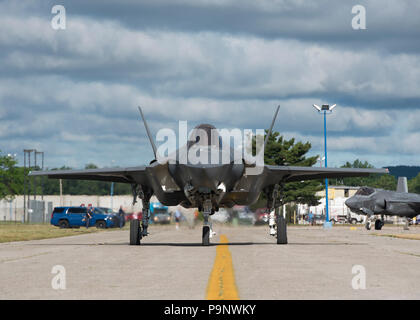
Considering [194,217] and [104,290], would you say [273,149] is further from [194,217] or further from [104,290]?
[104,290]

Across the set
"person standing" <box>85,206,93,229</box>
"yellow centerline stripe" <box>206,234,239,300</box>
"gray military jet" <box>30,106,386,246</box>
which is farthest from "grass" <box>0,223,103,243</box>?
"yellow centerline stripe" <box>206,234,239,300</box>

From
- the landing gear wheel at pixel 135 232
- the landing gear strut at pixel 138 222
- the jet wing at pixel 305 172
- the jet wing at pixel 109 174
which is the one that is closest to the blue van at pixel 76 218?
the jet wing at pixel 109 174

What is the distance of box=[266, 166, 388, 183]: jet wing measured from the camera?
2158cm

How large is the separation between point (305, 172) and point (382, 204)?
27357 mm

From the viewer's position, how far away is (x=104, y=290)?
8.48 metres

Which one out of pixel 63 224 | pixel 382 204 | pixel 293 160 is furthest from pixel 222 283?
pixel 293 160

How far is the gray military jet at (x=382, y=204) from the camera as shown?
47.9 m

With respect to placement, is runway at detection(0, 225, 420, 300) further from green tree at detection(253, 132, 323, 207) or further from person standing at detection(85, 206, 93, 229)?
green tree at detection(253, 132, 323, 207)

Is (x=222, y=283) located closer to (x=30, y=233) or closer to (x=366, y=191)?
(x=30, y=233)

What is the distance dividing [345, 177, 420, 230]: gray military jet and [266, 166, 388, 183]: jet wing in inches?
965

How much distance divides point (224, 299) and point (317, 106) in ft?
184

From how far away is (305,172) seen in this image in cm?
2241

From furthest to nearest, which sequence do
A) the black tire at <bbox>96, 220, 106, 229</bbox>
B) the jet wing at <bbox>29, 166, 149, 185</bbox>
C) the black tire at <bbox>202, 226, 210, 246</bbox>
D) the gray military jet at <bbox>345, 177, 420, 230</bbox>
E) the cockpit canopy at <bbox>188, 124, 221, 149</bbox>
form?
the black tire at <bbox>96, 220, 106, 229</bbox>, the gray military jet at <bbox>345, 177, 420, 230</bbox>, the jet wing at <bbox>29, 166, 149, 185</bbox>, the black tire at <bbox>202, 226, 210, 246</bbox>, the cockpit canopy at <bbox>188, 124, 221, 149</bbox>
